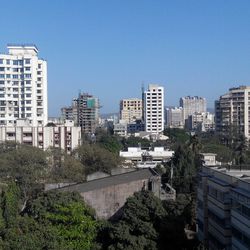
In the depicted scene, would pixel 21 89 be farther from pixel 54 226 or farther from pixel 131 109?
pixel 131 109

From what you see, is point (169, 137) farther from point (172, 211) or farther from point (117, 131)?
point (172, 211)

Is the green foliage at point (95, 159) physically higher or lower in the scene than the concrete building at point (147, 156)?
higher

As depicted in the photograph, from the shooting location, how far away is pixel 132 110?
141250 millimetres

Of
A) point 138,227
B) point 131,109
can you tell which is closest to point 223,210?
point 138,227

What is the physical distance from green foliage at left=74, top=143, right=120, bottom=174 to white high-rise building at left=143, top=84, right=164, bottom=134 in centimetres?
6213

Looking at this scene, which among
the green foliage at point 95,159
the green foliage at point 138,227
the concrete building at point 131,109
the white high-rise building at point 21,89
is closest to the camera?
the green foliage at point 138,227

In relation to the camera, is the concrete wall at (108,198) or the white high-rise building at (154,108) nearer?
the concrete wall at (108,198)

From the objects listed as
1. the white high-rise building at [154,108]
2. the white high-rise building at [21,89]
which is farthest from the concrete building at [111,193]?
the white high-rise building at [154,108]

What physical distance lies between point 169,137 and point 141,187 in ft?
216

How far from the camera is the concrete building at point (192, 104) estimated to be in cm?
16900

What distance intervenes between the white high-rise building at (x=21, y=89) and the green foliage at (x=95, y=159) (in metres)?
11.4

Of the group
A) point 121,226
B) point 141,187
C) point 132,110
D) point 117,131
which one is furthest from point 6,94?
point 132,110

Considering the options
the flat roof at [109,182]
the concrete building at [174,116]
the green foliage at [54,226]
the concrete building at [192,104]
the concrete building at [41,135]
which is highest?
the concrete building at [192,104]

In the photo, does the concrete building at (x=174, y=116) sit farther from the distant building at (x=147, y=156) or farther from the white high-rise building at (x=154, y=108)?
the distant building at (x=147, y=156)
